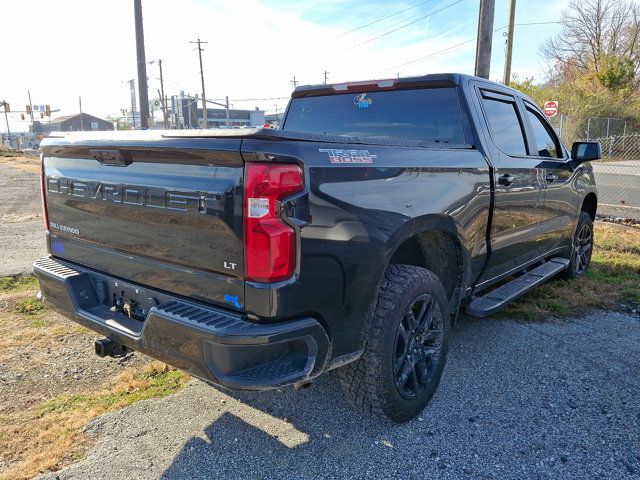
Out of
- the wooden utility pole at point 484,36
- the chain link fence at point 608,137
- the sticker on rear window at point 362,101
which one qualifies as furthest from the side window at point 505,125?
the chain link fence at point 608,137

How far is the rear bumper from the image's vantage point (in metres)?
2.10

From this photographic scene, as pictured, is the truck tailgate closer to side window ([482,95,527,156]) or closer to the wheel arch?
the wheel arch

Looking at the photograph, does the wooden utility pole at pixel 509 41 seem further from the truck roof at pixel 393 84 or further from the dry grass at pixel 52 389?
the dry grass at pixel 52 389

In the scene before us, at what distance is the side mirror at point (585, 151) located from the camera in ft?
16.5

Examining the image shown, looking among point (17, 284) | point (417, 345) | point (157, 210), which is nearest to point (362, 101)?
point (417, 345)

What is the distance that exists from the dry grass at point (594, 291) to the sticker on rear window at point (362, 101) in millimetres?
2379

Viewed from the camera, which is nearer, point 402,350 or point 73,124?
point 402,350

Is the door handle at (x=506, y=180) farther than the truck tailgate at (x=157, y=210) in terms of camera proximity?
Yes

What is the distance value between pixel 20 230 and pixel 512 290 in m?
8.09

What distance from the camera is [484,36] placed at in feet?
33.3

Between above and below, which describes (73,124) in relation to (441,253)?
above

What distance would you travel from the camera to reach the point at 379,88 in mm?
3957

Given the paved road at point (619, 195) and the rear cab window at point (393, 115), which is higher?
the rear cab window at point (393, 115)

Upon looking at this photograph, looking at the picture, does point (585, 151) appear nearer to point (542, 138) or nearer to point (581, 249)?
point (542, 138)
